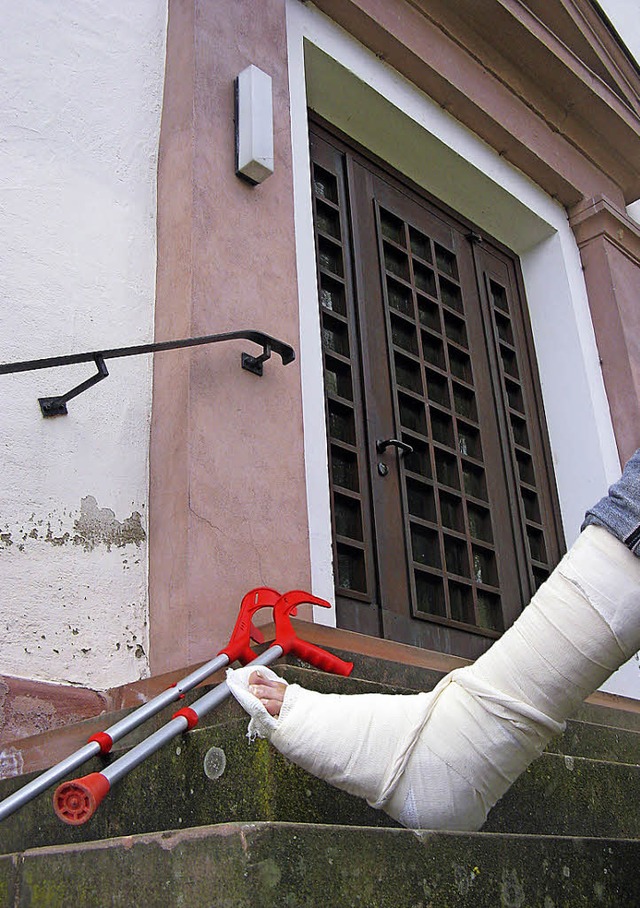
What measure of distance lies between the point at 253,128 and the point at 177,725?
216 centimetres

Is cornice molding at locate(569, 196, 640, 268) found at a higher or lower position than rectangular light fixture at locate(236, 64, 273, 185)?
higher

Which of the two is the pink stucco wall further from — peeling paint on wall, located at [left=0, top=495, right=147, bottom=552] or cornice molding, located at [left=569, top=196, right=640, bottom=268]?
cornice molding, located at [left=569, top=196, right=640, bottom=268]

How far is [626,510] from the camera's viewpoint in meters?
1.44

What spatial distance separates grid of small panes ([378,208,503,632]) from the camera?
383 cm

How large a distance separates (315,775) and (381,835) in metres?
0.15

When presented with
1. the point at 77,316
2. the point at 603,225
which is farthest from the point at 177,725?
the point at 603,225

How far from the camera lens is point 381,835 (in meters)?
1.50

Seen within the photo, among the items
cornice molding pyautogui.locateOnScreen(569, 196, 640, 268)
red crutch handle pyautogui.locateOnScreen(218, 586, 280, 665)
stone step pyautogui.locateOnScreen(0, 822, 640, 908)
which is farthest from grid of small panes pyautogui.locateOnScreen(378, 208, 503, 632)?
stone step pyautogui.locateOnScreen(0, 822, 640, 908)

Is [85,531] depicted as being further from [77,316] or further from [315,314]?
[315,314]

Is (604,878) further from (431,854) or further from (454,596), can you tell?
(454,596)

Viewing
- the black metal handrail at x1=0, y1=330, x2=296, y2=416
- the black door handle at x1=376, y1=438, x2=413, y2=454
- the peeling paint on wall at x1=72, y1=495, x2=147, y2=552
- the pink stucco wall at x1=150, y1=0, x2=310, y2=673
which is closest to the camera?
the black metal handrail at x1=0, y1=330, x2=296, y2=416

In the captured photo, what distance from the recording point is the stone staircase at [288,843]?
4.59 feet

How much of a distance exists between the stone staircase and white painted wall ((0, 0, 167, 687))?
1.63 ft

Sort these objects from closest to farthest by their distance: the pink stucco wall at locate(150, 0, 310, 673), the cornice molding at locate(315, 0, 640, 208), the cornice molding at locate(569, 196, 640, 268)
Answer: the pink stucco wall at locate(150, 0, 310, 673), the cornice molding at locate(315, 0, 640, 208), the cornice molding at locate(569, 196, 640, 268)
